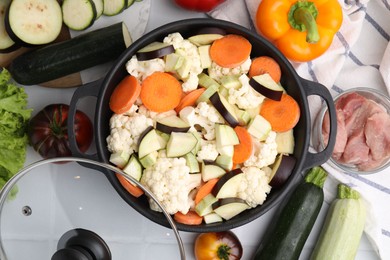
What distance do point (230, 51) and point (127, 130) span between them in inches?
13.6

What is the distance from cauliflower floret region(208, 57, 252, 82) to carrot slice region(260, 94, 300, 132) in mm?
107

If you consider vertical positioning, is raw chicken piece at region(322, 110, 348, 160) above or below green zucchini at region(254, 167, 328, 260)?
above

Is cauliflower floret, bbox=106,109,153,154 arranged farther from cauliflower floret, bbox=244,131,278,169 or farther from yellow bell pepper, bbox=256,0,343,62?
yellow bell pepper, bbox=256,0,343,62

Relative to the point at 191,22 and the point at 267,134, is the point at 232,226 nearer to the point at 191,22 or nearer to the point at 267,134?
the point at 267,134

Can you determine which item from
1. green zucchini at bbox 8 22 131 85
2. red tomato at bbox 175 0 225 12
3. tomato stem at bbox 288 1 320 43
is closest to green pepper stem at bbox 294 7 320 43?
tomato stem at bbox 288 1 320 43

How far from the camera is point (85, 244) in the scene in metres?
1.23

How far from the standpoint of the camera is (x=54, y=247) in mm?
1259

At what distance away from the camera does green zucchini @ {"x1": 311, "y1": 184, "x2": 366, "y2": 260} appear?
1.79m

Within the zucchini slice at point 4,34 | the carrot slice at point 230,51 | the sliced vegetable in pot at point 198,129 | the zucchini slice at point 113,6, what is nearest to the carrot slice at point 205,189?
the sliced vegetable in pot at point 198,129

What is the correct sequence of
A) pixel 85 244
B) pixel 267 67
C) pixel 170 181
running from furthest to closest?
pixel 267 67
pixel 170 181
pixel 85 244

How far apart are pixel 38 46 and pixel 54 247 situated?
2.36 ft

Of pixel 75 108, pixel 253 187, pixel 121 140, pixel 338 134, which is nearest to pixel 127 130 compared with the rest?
pixel 121 140

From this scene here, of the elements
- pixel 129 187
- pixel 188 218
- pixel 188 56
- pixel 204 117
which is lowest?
pixel 188 218

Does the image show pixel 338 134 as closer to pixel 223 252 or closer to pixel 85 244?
pixel 223 252
